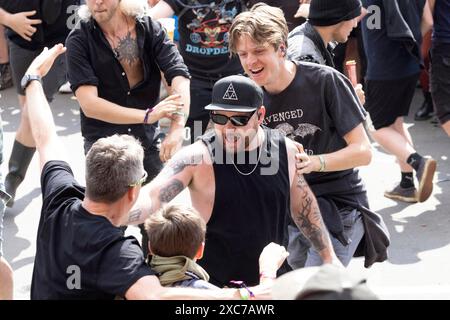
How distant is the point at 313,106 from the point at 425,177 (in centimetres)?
229

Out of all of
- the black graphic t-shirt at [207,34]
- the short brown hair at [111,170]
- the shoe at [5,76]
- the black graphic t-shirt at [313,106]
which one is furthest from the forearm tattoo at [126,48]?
the shoe at [5,76]

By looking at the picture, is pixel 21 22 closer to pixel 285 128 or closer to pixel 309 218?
pixel 285 128

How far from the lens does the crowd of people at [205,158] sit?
339cm

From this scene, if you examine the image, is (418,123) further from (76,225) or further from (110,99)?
(76,225)

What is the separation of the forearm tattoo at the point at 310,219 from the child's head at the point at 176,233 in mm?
1018

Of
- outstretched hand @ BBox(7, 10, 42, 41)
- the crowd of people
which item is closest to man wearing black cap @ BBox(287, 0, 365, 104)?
the crowd of people

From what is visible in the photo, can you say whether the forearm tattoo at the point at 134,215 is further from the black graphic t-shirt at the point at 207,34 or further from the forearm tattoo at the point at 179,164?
the black graphic t-shirt at the point at 207,34

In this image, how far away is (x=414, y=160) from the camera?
6.80m

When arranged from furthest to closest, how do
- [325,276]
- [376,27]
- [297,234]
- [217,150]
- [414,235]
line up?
[376,27]
[414,235]
[297,234]
[217,150]
[325,276]

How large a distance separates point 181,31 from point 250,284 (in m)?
2.93

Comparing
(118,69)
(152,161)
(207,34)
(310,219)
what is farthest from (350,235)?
(207,34)

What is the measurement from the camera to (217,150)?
13.4 ft
